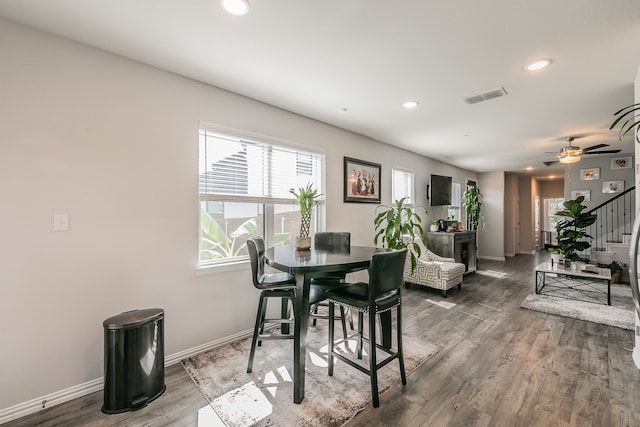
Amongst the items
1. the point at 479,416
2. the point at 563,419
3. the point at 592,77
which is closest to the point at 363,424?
the point at 479,416

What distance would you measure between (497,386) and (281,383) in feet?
5.38

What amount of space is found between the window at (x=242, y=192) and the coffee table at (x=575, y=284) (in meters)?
4.20

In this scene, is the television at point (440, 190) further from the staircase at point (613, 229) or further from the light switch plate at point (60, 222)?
the light switch plate at point (60, 222)

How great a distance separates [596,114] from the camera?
134 inches

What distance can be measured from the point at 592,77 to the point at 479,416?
2.99 metres

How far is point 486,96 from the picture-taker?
2916 millimetres

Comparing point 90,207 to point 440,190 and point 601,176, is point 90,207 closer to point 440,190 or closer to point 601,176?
point 440,190

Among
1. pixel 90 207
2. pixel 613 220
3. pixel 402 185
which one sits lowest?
pixel 613 220

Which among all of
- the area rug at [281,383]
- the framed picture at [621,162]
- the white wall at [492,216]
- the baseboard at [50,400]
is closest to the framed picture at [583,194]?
the framed picture at [621,162]

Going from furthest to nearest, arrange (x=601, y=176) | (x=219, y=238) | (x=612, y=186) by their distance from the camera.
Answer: (x=601, y=176) → (x=612, y=186) → (x=219, y=238)

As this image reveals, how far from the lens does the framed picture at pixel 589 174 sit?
20.6ft

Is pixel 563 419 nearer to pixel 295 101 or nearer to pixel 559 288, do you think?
pixel 295 101

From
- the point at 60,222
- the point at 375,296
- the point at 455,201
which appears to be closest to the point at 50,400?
the point at 60,222

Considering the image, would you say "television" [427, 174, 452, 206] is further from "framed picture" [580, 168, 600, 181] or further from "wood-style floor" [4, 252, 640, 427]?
"framed picture" [580, 168, 600, 181]
